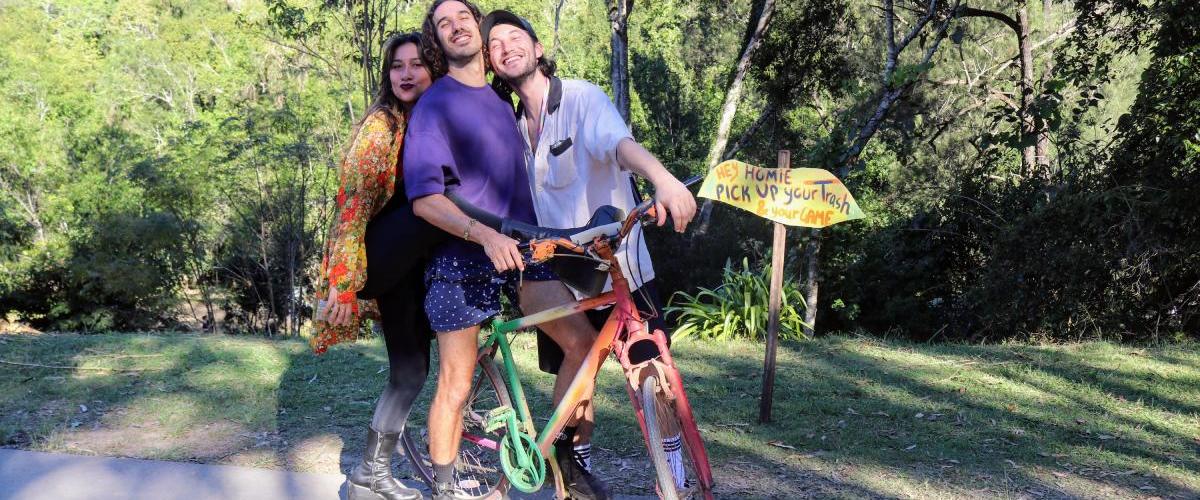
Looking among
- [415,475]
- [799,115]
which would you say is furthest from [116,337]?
[799,115]

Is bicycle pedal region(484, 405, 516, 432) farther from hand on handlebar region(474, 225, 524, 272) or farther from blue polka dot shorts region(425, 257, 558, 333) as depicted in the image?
hand on handlebar region(474, 225, 524, 272)

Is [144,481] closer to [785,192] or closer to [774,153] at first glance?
[785,192]

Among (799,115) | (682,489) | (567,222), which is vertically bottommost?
(682,489)

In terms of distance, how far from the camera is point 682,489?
9.69 feet

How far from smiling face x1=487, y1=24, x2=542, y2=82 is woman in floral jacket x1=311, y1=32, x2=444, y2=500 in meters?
0.31

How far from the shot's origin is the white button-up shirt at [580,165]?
326cm

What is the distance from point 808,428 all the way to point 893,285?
31.9ft

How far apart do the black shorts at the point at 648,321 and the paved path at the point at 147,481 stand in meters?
0.59

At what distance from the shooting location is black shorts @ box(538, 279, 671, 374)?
3.09m

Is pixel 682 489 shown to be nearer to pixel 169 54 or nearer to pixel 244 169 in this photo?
pixel 244 169

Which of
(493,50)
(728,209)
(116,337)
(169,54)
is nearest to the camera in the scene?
(493,50)

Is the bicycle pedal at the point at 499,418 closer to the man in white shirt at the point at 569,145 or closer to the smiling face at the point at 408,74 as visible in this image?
the man in white shirt at the point at 569,145

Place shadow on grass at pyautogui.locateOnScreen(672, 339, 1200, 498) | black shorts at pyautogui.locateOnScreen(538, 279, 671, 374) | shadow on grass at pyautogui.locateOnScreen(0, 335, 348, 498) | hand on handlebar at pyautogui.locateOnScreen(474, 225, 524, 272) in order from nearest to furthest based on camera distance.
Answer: hand on handlebar at pyautogui.locateOnScreen(474, 225, 524, 272) < black shorts at pyautogui.locateOnScreen(538, 279, 671, 374) < shadow on grass at pyautogui.locateOnScreen(672, 339, 1200, 498) < shadow on grass at pyautogui.locateOnScreen(0, 335, 348, 498)

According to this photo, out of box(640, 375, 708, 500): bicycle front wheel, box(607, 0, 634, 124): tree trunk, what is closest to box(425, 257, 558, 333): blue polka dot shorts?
box(640, 375, 708, 500): bicycle front wheel
